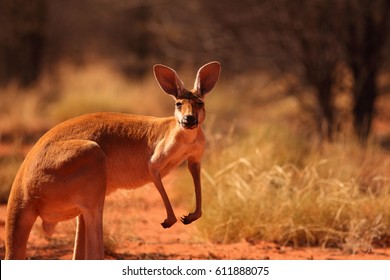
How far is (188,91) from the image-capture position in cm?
520

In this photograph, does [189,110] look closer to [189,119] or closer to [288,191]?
[189,119]

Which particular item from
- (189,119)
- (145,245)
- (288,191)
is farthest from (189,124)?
(288,191)

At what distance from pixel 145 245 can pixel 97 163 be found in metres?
2.53

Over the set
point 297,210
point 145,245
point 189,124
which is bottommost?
point 145,245

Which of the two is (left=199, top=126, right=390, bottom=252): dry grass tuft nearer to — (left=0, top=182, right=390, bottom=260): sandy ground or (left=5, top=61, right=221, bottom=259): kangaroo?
(left=0, top=182, right=390, bottom=260): sandy ground

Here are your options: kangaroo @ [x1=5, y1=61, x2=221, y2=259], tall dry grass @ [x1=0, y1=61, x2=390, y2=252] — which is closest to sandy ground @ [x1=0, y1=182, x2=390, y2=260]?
tall dry grass @ [x1=0, y1=61, x2=390, y2=252]

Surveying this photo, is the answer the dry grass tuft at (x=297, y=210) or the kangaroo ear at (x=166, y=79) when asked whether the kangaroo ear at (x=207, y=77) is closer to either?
the kangaroo ear at (x=166, y=79)

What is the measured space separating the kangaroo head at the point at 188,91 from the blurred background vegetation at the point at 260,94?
2.26m

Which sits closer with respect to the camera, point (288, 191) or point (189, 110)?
A: point (189, 110)

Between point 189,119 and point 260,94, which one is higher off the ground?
point 260,94

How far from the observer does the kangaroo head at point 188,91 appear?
4.94 meters

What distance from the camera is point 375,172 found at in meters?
8.49

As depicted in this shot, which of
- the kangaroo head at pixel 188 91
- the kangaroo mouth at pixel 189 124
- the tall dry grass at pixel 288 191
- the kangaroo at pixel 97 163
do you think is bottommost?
the tall dry grass at pixel 288 191

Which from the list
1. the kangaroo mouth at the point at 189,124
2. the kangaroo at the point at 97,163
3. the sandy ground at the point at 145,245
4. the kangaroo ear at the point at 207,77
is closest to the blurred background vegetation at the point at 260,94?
the sandy ground at the point at 145,245
